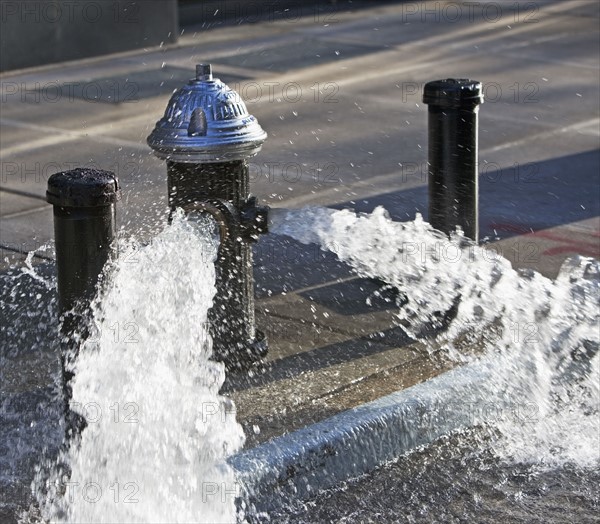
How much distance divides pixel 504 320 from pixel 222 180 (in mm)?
1301

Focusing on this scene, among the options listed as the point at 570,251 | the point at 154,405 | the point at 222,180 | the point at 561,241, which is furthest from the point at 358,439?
the point at 561,241

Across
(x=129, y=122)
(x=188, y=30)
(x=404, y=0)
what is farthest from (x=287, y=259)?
(x=404, y=0)

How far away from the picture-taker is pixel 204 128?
4590 mm

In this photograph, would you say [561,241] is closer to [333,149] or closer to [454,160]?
[454,160]

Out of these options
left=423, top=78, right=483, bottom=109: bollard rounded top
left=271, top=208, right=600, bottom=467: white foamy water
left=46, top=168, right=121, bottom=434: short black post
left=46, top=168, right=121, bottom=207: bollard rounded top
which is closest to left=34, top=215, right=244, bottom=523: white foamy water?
left=46, top=168, right=121, bottom=434: short black post

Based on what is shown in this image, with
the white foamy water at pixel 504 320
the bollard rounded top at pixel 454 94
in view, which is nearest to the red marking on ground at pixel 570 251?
the white foamy water at pixel 504 320

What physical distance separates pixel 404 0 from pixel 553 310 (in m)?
11.3

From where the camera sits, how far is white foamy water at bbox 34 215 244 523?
3.95 m

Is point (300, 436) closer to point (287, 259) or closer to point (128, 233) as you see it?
point (287, 259)

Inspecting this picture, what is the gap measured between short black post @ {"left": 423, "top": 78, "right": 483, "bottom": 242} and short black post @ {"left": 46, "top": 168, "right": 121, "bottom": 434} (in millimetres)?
1879

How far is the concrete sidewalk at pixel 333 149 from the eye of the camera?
16.5ft

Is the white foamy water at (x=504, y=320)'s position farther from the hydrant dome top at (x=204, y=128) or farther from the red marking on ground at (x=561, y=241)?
the red marking on ground at (x=561, y=241)

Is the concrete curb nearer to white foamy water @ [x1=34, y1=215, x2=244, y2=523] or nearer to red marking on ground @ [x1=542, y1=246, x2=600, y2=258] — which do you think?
white foamy water @ [x1=34, y1=215, x2=244, y2=523]

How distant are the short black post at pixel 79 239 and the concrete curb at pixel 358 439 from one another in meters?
0.68
